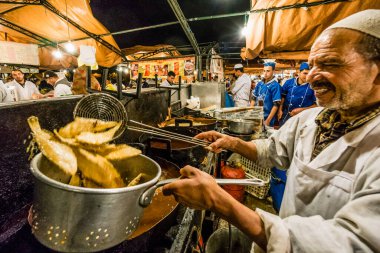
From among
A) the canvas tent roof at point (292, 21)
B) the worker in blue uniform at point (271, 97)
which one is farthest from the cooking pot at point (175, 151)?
the worker in blue uniform at point (271, 97)

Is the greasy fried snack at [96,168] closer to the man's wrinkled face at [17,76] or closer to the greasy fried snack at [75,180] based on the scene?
the greasy fried snack at [75,180]

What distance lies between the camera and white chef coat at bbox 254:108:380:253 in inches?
36.2

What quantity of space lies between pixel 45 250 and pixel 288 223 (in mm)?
1500

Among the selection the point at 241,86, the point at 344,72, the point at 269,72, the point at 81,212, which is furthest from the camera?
the point at 241,86

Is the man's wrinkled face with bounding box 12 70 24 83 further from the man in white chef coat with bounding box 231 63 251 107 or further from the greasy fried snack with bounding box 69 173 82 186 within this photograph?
the man in white chef coat with bounding box 231 63 251 107

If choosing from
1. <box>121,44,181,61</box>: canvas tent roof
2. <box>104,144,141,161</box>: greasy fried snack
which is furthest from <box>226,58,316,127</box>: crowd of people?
<box>121,44,181,61</box>: canvas tent roof

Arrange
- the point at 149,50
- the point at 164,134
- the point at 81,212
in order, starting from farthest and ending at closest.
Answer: the point at 149,50 < the point at 164,134 < the point at 81,212

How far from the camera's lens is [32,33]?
715cm

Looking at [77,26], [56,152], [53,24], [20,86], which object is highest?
[53,24]

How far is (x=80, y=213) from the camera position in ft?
2.88

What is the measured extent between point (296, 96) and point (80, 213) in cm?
597

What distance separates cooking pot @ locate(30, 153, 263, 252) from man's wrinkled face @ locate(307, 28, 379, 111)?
1.41 metres

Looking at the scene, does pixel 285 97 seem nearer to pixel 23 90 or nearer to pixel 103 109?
pixel 103 109

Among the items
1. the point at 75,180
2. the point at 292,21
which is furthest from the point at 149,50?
the point at 75,180
